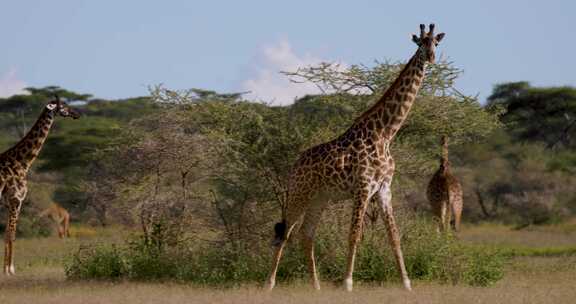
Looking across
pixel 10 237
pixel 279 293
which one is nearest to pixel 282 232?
pixel 279 293

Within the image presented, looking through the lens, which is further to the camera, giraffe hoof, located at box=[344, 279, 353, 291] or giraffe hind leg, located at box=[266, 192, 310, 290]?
giraffe hind leg, located at box=[266, 192, 310, 290]

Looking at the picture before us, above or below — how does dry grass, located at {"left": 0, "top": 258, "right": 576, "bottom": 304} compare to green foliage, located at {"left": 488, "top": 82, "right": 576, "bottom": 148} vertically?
below

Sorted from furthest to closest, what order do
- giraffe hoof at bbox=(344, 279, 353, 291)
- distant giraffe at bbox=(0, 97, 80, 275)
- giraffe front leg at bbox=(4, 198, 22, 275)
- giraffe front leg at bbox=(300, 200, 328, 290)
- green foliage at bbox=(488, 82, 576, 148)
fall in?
green foliage at bbox=(488, 82, 576, 148) < distant giraffe at bbox=(0, 97, 80, 275) < giraffe front leg at bbox=(4, 198, 22, 275) < giraffe front leg at bbox=(300, 200, 328, 290) < giraffe hoof at bbox=(344, 279, 353, 291)

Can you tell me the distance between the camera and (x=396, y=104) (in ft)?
37.9

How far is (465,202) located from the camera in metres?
33.6

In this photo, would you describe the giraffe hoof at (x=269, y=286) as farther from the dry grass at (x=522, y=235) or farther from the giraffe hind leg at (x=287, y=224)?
the dry grass at (x=522, y=235)

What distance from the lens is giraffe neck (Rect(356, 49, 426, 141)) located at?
11516 millimetres

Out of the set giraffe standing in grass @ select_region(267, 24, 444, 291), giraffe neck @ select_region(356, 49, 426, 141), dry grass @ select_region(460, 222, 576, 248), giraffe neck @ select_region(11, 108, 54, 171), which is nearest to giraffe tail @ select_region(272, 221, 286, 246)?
giraffe standing in grass @ select_region(267, 24, 444, 291)

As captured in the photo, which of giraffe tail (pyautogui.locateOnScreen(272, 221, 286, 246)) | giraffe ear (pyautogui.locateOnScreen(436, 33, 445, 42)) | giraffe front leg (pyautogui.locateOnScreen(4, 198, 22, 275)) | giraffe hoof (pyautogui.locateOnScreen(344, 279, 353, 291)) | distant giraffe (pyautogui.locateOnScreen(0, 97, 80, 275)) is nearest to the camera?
giraffe hoof (pyautogui.locateOnScreen(344, 279, 353, 291))

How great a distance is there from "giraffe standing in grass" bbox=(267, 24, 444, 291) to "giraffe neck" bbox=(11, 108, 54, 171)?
481 cm

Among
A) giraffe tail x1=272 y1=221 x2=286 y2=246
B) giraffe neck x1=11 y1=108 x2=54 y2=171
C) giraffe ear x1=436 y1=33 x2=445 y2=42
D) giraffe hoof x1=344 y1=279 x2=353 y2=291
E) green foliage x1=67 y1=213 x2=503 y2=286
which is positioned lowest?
giraffe hoof x1=344 y1=279 x2=353 y2=291

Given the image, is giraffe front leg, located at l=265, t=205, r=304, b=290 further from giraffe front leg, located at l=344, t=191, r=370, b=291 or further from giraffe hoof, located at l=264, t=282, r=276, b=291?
giraffe front leg, located at l=344, t=191, r=370, b=291

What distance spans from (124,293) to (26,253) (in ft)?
32.1

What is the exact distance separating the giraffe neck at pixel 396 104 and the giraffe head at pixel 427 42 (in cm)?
7
